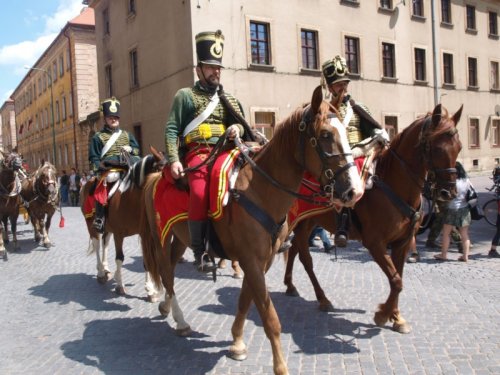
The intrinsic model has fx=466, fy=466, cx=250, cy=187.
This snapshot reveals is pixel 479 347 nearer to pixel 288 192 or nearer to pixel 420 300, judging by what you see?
pixel 420 300

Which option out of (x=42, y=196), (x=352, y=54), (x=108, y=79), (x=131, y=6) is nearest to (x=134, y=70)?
(x=131, y=6)

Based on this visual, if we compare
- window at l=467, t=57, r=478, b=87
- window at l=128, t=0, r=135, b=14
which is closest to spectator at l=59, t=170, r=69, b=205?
window at l=128, t=0, r=135, b=14

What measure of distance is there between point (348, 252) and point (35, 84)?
5134 centimetres

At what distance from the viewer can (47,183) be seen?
36.3 feet

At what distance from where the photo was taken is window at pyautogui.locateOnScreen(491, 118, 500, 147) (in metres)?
31.8

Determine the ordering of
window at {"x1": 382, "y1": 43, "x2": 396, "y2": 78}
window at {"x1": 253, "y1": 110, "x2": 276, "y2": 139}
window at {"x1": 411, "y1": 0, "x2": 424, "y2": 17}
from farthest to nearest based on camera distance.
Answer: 1. window at {"x1": 411, "y1": 0, "x2": 424, "y2": 17}
2. window at {"x1": 382, "y1": 43, "x2": 396, "y2": 78}
3. window at {"x1": 253, "y1": 110, "x2": 276, "y2": 139}

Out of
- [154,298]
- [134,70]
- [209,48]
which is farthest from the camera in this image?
[134,70]

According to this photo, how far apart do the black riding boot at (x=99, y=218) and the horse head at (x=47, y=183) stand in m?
4.91

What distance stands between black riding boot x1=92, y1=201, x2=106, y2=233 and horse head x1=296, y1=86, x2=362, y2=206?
434 centimetres

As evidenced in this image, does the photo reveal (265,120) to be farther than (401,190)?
Yes

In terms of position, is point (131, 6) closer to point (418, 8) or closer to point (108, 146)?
point (418, 8)

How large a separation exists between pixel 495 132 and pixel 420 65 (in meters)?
9.69

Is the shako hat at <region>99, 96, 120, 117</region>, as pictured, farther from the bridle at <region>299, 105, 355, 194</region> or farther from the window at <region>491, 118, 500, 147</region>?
the window at <region>491, 118, 500, 147</region>

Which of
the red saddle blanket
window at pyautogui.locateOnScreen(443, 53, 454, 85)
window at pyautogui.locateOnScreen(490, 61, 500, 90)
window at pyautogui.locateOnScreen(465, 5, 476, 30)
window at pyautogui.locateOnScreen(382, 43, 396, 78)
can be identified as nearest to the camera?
the red saddle blanket
